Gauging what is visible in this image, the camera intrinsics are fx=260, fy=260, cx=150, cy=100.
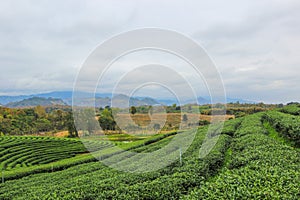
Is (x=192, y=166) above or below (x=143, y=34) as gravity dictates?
below

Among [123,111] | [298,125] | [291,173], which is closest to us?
[291,173]

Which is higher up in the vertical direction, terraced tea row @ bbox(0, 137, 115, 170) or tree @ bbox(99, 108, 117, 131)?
tree @ bbox(99, 108, 117, 131)

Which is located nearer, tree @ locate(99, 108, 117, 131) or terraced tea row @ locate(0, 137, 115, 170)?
terraced tea row @ locate(0, 137, 115, 170)

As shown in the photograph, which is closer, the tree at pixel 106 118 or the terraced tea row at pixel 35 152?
the terraced tea row at pixel 35 152

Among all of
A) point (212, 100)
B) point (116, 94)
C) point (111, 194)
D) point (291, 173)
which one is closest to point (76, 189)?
point (111, 194)

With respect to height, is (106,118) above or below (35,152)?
above

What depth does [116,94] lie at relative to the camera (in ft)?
30.4

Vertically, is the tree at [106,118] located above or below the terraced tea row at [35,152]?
above

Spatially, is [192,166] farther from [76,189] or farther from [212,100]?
[76,189]

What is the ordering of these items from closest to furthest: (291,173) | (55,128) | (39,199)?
(291,173) → (39,199) → (55,128)

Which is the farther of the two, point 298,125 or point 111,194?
point 298,125

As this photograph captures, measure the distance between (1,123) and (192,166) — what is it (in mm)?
67110

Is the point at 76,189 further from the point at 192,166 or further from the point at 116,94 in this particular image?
the point at 192,166

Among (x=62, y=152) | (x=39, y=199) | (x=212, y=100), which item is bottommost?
(x=62, y=152)
